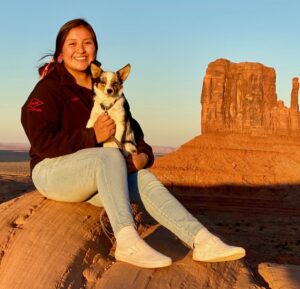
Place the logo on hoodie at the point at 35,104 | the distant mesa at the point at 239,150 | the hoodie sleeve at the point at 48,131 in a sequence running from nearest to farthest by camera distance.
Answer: the hoodie sleeve at the point at 48,131 → the logo on hoodie at the point at 35,104 → the distant mesa at the point at 239,150

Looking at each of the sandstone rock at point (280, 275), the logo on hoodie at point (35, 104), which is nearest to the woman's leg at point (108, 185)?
the logo on hoodie at point (35, 104)

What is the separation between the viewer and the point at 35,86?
17.5ft

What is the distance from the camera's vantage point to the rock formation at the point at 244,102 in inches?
2906

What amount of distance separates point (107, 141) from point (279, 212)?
168 feet

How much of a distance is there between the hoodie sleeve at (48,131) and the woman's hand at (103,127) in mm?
53

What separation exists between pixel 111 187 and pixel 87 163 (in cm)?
34

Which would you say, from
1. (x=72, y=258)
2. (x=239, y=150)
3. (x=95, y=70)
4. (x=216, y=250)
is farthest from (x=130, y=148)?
(x=239, y=150)

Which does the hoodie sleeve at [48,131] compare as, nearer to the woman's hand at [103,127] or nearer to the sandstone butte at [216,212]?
the woman's hand at [103,127]

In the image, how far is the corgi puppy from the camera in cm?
522

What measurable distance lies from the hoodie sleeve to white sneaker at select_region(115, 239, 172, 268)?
110 cm

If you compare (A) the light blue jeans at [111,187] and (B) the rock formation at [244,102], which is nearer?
(A) the light blue jeans at [111,187]

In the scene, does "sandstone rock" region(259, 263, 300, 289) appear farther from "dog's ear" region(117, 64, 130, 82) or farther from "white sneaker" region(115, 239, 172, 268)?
"dog's ear" region(117, 64, 130, 82)

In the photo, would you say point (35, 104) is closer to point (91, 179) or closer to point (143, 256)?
point (91, 179)

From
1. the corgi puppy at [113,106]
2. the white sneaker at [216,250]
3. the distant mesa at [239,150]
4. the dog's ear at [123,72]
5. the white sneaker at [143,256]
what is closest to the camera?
the white sneaker at [143,256]
